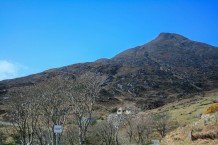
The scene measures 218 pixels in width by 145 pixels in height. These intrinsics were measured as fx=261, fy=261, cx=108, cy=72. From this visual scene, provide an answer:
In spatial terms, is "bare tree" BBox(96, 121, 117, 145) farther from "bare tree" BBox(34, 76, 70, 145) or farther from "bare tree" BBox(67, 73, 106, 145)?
"bare tree" BBox(34, 76, 70, 145)

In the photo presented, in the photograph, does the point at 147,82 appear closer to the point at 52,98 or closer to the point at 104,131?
the point at 104,131

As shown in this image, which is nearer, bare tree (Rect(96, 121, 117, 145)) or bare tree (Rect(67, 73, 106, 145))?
bare tree (Rect(67, 73, 106, 145))

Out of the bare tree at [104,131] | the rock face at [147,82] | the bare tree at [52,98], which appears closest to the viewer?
the bare tree at [52,98]

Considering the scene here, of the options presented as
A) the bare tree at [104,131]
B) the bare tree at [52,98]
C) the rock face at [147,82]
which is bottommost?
the bare tree at [104,131]

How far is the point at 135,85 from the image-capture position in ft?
531

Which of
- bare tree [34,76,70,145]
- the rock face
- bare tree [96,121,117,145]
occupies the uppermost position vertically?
the rock face

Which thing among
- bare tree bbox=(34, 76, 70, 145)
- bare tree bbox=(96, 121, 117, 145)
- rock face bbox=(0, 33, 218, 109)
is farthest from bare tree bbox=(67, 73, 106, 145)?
rock face bbox=(0, 33, 218, 109)

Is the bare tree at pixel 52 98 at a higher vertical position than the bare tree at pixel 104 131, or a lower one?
higher

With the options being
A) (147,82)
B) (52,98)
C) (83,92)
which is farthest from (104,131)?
(147,82)

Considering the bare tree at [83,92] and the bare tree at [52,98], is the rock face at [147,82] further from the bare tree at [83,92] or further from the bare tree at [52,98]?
the bare tree at [83,92]

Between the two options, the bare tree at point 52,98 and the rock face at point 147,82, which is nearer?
the bare tree at point 52,98

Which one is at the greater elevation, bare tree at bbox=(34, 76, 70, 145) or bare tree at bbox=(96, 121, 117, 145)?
bare tree at bbox=(34, 76, 70, 145)

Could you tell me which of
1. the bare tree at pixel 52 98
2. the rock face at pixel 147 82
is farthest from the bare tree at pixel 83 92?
the rock face at pixel 147 82

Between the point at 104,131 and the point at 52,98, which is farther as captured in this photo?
the point at 104,131
